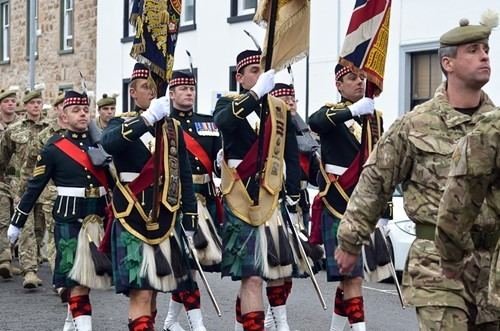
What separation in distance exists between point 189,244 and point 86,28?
24087 millimetres

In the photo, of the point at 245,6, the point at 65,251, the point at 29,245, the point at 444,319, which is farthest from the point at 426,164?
the point at 245,6

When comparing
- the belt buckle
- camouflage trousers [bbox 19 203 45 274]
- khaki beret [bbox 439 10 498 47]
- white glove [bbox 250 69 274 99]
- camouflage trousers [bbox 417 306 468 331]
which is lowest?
camouflage trousers [bbox 19 203 45 274]

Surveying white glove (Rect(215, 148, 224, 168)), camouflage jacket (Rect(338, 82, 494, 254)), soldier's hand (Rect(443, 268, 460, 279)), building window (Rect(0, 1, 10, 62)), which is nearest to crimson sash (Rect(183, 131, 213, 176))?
white glove (Rect(215, 148, 224, 168))

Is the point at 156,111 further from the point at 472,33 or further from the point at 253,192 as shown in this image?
the point at 472,33

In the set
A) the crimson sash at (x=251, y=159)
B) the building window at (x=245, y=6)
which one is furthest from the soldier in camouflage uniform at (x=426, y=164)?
the building window at (x=245, y=6)

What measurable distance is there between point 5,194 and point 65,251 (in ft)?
16.5

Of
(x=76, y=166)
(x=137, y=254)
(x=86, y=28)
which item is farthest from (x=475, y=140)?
(x=86, y=28)

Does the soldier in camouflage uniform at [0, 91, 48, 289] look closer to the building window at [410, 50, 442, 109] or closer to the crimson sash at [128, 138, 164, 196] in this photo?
the crimson sash at [128, 138, 164, 196]

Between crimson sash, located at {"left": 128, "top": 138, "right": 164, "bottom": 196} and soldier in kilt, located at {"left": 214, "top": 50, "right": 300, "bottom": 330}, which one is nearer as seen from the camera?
crimson sash, located at {"left": 128, "top": 138, "right": 164, "bottom": 196}

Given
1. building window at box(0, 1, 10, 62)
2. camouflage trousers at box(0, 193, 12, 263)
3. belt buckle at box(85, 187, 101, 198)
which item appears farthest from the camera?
building window at box(0, 1, 10, 62)

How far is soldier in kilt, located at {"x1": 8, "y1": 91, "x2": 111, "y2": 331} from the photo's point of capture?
28.3ft

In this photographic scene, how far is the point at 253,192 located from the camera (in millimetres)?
8195

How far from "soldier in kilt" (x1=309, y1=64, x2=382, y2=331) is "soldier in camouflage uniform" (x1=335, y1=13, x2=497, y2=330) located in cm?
276

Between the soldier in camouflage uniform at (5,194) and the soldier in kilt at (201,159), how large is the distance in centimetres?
422
